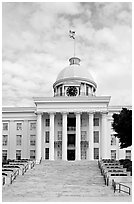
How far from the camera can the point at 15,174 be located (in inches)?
1071

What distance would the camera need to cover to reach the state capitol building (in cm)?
4675

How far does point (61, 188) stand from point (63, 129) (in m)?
24.9

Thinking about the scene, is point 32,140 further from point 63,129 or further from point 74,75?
point 74,75

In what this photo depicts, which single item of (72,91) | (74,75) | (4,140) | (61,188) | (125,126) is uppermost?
(74,75)

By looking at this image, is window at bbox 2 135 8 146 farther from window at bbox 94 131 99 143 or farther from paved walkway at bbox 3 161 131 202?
paved walkway at bbox 3 161 131 202

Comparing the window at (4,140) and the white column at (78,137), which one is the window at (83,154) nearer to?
the white column at (78,137)

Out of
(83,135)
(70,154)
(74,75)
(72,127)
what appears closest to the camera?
(70,154)

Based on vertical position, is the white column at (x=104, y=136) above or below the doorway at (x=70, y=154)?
above

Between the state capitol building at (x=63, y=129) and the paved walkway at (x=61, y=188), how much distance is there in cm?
1519

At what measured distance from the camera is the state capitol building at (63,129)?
153 feet

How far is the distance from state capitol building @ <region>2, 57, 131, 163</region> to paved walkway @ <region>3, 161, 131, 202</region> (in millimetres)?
15187

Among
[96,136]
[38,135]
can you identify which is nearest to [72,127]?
[96,136]

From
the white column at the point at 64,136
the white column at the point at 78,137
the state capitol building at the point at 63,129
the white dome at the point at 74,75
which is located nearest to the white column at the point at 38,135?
the state capitol building at the point at 63,129

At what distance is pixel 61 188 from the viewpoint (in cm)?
2181
